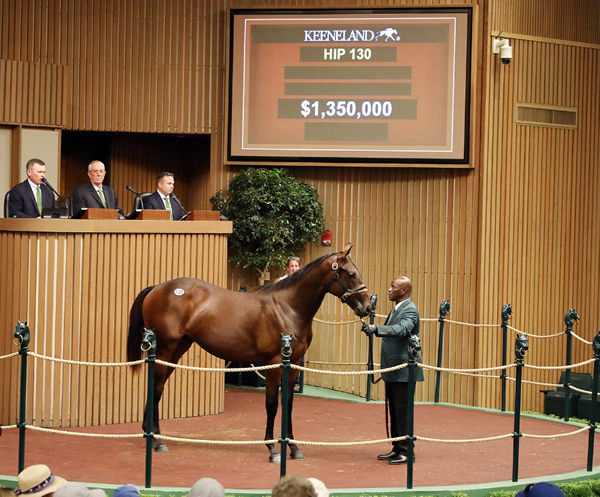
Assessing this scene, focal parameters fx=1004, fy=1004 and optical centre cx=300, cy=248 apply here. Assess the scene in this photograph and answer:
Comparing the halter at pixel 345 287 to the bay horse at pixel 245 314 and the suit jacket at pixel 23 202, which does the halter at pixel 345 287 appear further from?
the suit jacket at pixel 23 202

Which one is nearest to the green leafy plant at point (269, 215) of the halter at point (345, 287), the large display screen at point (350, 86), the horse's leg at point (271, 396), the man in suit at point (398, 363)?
the large display screen at point (350, 86)

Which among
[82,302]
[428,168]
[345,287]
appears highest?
[428,168]

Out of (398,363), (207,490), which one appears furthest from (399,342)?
(207,490)

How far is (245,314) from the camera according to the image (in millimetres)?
8438

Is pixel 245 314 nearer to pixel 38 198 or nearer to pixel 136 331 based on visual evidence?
pixel 136 331

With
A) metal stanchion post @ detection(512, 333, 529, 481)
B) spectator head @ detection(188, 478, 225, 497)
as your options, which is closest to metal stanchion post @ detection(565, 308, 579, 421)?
metal stanchion post @ detection(512, 333, 529, 481)

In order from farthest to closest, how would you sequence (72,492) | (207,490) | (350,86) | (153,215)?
(350,86) → (153,215) → (72,492) → (207,490)

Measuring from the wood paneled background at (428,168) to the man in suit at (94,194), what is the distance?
3.52m

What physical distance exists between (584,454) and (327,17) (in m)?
6.76

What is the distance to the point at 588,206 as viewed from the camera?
1379 cm

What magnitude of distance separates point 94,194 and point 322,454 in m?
3.48

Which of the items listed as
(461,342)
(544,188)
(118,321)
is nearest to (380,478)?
(118,321)

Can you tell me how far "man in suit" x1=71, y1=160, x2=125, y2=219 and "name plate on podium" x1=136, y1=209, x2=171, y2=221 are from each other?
0.22m

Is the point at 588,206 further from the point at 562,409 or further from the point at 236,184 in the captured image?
the point at 236,184
